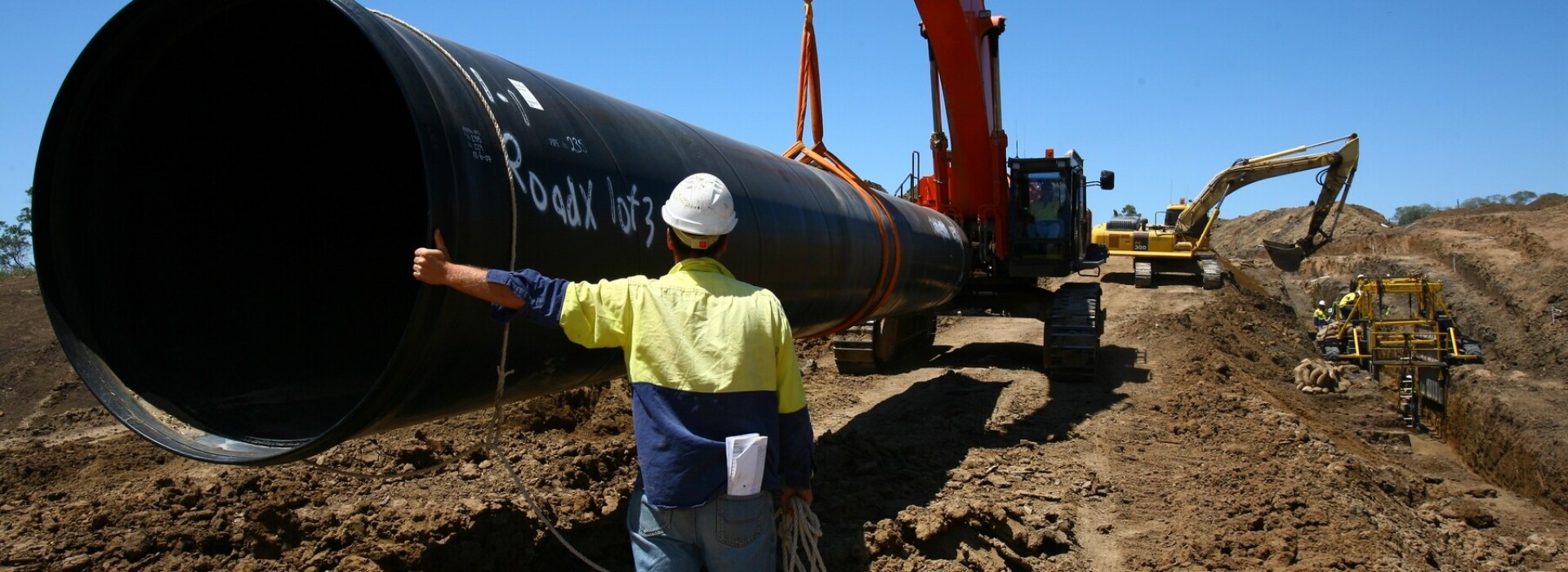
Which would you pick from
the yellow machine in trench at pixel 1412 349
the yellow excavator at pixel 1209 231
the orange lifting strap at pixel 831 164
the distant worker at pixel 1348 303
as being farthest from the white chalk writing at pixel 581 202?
the yellow excavator at pixel 1209 231

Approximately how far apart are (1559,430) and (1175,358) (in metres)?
5.66

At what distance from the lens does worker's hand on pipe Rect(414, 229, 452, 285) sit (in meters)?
2.38

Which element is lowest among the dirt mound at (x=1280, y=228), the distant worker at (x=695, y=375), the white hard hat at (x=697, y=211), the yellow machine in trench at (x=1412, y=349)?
the yellow machine in trench at (x=1412, y=349)

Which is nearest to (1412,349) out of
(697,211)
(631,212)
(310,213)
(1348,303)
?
(1348,303)

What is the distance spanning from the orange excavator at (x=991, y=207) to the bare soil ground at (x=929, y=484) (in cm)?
50

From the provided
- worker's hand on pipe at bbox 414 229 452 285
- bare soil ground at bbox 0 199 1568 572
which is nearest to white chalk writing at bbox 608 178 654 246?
worker's hand on pipe at bbox 414 229 452 285

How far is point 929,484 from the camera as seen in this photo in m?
6.23

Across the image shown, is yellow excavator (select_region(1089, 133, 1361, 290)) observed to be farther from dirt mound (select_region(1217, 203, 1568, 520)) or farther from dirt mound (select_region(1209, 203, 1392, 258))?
dirt mound (select_region(1209, 203, 1392, 258))

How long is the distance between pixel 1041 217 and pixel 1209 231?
14.7 meters

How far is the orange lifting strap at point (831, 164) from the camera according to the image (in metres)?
6.77

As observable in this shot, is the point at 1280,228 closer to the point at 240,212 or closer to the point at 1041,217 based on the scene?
the point at 1041,217

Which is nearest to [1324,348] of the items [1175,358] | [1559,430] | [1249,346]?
[1249,346]

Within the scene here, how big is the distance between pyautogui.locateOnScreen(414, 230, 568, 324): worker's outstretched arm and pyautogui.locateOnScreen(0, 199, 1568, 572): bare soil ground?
1474 millimetres

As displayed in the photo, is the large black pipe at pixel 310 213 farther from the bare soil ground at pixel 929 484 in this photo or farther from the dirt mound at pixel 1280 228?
the dirt mound at pixel 1280 228
